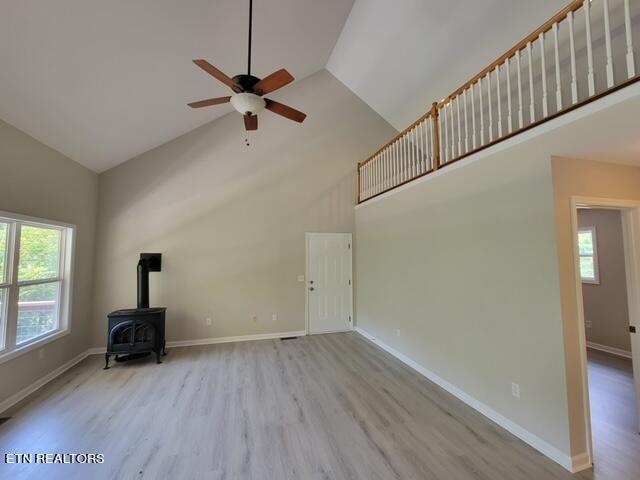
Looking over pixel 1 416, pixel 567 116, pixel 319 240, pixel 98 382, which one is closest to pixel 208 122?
pixel 319 240

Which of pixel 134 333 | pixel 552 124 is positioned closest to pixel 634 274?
pixel 552 124

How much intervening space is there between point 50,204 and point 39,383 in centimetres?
220

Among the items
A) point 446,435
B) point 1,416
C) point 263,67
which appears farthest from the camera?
point 263,67

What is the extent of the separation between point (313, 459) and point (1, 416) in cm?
313

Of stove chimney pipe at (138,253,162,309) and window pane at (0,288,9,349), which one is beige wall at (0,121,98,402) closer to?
window pane at (0,288,9,349)

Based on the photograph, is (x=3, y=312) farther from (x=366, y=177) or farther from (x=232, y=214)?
(x=366, y=177)

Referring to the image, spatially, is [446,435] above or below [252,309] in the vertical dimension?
below

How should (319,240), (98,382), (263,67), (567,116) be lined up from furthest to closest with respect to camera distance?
Result: 1. (319,240)
2. (263,67)
3. (98,382)
4. (567,116)

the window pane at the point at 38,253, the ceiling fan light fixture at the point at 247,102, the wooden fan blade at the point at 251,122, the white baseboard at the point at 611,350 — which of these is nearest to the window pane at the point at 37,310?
the window pane at the point at 38,253

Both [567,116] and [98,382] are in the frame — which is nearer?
[567,116]

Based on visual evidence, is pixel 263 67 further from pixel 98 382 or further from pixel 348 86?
pixel 98 382

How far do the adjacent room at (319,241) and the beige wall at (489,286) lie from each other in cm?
3

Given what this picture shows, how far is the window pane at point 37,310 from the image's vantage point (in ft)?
10.2

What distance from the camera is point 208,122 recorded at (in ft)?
16.1
